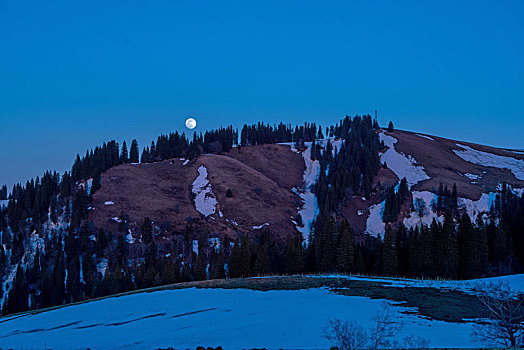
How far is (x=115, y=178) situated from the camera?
135 m

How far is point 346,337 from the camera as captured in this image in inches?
755

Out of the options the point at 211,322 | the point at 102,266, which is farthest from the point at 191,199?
the point at 211,322

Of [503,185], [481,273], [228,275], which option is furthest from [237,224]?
[503,185]

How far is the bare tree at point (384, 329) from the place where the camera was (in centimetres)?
1991

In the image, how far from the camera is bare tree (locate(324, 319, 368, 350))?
60.4 ft

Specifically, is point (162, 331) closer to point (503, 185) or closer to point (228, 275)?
point (228, 275)

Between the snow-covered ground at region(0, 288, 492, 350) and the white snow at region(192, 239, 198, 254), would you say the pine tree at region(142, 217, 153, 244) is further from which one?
the snow-covered ground at region(0, 288, 492, 350)

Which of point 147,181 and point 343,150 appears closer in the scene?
point 147,181

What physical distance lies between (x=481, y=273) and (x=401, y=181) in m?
79.0

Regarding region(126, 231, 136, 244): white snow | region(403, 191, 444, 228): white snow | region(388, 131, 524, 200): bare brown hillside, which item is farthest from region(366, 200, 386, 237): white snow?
region(126, 231, 136, 244): white snow

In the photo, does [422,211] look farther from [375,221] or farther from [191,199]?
[191,199]

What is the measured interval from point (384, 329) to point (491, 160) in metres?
182

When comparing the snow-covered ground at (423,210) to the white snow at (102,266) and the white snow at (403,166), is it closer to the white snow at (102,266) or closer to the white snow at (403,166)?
the white snow at (403,166)

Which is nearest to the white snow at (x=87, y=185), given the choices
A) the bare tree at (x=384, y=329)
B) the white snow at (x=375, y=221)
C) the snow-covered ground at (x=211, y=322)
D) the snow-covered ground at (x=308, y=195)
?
Result: the snow-covered ground at (x=308, y=195)
